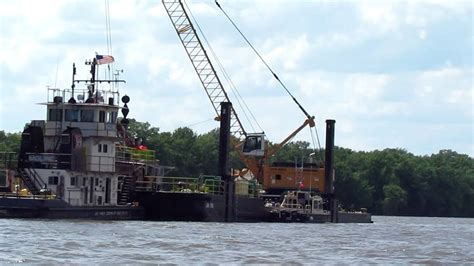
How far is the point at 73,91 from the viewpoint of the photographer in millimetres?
82062

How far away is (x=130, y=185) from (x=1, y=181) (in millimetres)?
31711

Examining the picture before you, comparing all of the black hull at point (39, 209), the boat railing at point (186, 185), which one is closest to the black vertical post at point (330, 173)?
the boat railing at point (186, 185)

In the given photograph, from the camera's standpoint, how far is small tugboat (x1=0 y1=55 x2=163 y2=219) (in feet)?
256

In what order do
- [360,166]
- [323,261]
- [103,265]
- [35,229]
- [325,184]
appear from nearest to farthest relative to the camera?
[103,265], [323,261], [35,229], [325,184], [360,166]

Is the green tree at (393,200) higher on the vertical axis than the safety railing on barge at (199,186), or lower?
higher

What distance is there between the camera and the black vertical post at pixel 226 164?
299 feet

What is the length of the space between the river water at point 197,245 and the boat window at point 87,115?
6.44 m

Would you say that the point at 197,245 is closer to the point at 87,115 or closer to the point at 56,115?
the point at 87,115

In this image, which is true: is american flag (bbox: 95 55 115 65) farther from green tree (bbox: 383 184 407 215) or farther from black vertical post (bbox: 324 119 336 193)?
green tree (bbox: 383 184 407 215)

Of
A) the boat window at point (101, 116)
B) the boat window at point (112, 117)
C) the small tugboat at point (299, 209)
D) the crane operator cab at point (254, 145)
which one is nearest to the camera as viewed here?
the boat window at point (101, 116)

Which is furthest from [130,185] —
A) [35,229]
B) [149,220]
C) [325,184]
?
[325,184]

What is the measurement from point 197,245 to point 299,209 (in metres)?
43.2

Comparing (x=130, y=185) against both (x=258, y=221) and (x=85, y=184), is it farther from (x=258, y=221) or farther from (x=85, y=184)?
(x=258, y=221)

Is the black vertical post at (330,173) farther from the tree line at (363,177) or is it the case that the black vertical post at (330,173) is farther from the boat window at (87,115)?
the tree line at (363,177)
